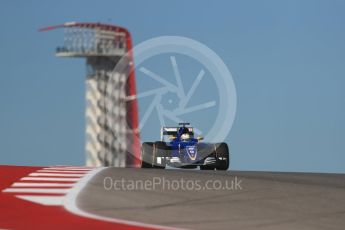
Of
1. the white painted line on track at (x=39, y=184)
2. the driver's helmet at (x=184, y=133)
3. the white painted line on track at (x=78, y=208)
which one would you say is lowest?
the white painted line on track at (x=39, y=184)

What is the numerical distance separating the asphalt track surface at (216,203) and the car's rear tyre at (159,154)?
6649 millimetres

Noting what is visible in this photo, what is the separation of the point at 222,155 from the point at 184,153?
3.92ft

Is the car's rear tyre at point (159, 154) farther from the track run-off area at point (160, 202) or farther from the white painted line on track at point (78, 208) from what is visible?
the white painted line on track at point (78, 208)

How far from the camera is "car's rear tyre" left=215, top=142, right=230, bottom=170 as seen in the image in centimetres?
2238

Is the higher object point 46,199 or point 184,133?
point 184,133

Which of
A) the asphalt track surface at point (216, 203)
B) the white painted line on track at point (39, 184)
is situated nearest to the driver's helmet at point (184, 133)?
the asphalt track surface at point (216, 203)

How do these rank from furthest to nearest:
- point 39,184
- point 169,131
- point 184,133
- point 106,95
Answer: point 106,95 < point 169,131 < point 184,133 < point 39,184

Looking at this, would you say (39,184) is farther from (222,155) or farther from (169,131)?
(169,131)

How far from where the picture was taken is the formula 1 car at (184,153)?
73.6 feet

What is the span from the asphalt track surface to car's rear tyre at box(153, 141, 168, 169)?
6649mm

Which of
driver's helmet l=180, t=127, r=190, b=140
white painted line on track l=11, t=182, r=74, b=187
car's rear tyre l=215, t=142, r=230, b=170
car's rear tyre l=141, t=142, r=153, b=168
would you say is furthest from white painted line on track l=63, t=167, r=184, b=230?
driver's helmet l=180, t=127, r=190, b=140

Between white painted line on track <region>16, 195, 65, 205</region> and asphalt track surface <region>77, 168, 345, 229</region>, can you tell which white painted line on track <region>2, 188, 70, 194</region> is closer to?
asphalt track surface <region>77, 168, 345, 229</region>

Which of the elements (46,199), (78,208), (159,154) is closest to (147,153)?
(159,154)

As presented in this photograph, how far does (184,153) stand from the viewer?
2286 cm
